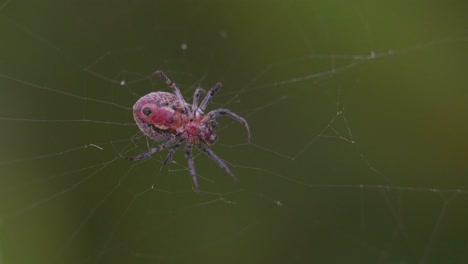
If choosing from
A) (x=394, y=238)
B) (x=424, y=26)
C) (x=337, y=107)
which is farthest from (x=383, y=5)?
(x=394, y=238)

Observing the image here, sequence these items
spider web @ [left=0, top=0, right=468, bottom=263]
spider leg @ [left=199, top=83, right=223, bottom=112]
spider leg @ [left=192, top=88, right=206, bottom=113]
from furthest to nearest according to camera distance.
A: spider leg @ [left=192, top=88, right=206, bottom=113] < spider leg @ [left=199, top=83, right=223, bottom=112] < spider web @ [left=0, top=0, right=468, bottom=263]

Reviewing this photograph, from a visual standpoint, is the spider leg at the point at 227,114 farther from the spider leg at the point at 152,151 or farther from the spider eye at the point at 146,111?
the spider eye at the point at 146,111

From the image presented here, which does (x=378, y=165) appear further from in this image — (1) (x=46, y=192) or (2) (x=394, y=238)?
(1) (x=46, y=192)

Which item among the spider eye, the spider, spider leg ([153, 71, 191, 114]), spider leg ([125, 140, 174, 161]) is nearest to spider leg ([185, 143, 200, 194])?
the spider

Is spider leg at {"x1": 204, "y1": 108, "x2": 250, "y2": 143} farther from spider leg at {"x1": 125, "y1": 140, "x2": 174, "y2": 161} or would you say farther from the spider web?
spider leg at {"x1": 125, "y1": 140, "x2": 174, "y2": 161}

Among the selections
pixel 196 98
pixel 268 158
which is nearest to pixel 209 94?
pixel 196 98

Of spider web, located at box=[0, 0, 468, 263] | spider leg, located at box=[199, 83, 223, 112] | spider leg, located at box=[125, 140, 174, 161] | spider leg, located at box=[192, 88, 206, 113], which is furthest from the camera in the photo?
spider leg, located at box=[192, 88, 206, 113]
